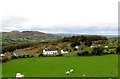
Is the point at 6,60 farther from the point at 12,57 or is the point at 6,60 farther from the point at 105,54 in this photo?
the point at 105,54

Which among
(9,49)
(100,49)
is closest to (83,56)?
(100,49)

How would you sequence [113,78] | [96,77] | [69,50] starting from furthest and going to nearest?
[69,50] < [96,77] < [113,78]

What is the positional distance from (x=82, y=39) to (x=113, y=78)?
55987mm

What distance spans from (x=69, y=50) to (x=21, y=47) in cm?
1994

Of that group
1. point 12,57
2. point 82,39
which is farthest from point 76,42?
point 12,57

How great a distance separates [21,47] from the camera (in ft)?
274

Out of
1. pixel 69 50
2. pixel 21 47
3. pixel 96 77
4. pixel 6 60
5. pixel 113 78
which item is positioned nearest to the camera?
pixel 113 78

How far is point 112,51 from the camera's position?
2408 inches

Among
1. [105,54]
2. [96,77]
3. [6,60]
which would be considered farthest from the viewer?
[105,54]

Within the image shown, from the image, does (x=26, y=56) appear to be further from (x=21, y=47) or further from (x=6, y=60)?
(x=21, y=47)

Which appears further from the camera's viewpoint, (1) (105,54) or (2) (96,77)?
(1) (105,54)

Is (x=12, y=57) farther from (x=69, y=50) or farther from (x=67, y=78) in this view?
(x=67, y=78)

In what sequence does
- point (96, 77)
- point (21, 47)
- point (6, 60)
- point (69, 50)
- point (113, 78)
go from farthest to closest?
point (21, 47), point (69, 50), point (6, 60), point (96, 77), point (113, 78)

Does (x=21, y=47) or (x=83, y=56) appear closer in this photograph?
(x=83, y=56)
